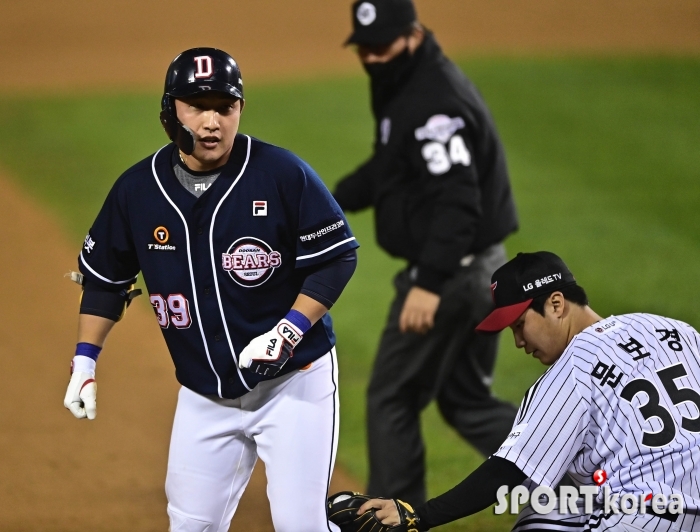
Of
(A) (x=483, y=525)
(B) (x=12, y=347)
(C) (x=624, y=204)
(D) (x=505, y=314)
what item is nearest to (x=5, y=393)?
(B) (x=12, y=347)

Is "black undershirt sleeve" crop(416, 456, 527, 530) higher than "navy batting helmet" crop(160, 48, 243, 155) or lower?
lower

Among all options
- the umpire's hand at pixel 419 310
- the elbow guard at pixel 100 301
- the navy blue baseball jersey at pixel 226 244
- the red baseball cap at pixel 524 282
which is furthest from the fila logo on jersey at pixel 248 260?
the umpire's hand at pixel 419 310

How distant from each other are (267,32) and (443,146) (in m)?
11.4

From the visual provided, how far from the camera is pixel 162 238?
340 cm

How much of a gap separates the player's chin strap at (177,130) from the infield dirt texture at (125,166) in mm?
2244

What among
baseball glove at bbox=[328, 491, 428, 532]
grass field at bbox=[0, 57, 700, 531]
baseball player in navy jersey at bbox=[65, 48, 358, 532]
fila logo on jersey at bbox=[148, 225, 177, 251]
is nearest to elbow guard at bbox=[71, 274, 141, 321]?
baseball player in navy jersey at bbox=[65, 48, 358, 532]

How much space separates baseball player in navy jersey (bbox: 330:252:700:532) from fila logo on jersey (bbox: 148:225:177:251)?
45.4 inches

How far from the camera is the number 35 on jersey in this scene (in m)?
4.92

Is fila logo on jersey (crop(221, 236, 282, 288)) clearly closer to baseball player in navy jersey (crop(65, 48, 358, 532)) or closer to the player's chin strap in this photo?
baseball player in navy jersey (crop(65, 48, 358, 532))

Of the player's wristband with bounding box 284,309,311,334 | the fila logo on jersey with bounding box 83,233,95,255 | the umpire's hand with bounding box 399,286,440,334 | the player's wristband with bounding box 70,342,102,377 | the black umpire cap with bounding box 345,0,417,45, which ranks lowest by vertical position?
the umpire's hand with bounding box 399,286,440,334

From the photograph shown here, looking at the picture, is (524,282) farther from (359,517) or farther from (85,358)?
(85,358)

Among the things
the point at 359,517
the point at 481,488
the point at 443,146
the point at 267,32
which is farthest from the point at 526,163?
the point at 481,488

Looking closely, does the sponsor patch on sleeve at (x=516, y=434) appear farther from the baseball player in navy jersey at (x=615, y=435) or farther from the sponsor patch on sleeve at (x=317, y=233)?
the sponsor patch on sleeve at (x=317, y=233)

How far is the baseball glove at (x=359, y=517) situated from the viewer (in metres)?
3.23
